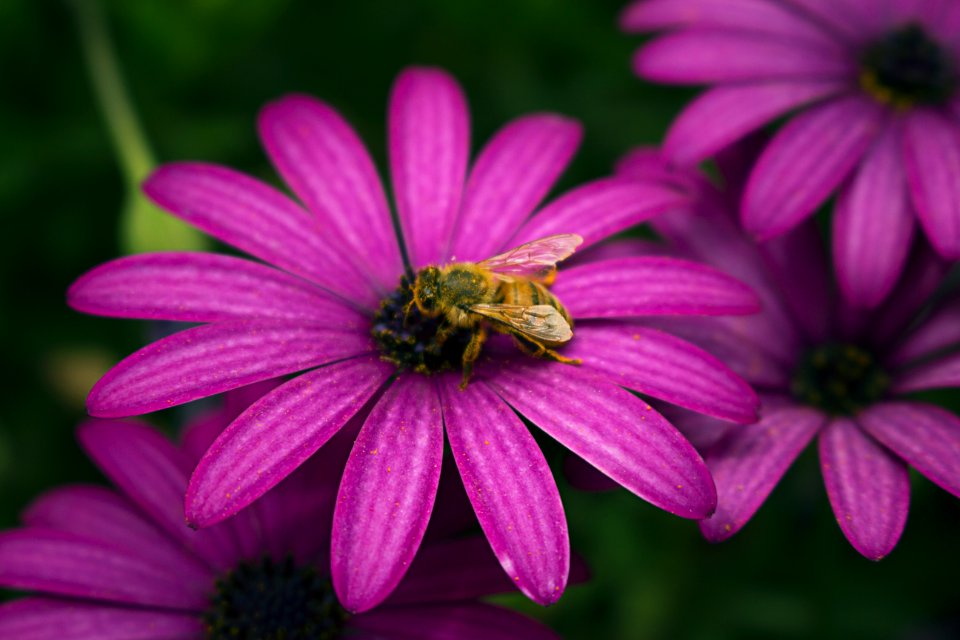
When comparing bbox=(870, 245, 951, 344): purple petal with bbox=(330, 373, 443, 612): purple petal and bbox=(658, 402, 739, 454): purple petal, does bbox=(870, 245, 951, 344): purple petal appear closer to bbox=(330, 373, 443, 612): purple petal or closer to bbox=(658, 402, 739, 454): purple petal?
bbox=(658, 402, 739, 454): purple petal

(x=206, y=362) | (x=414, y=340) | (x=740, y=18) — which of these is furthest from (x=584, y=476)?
(x=740, y=18)

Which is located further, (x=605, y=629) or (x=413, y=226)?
(x=605, y=629)

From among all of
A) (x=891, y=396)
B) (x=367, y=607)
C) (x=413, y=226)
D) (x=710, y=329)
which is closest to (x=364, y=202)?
(x=413, y=226)

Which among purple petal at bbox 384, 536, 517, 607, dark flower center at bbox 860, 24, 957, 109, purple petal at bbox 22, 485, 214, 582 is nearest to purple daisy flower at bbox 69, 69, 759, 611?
purple petal at bbox 384, 536, 517, 607

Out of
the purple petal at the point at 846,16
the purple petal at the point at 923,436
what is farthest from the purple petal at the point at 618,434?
the purple petal at the point at 846,16

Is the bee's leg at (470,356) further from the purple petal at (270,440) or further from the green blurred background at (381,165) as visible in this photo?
the green blurred background at (381,165)

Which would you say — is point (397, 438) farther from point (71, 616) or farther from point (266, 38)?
point (266, 38)

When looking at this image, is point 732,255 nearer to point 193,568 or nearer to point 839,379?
point 839,379
